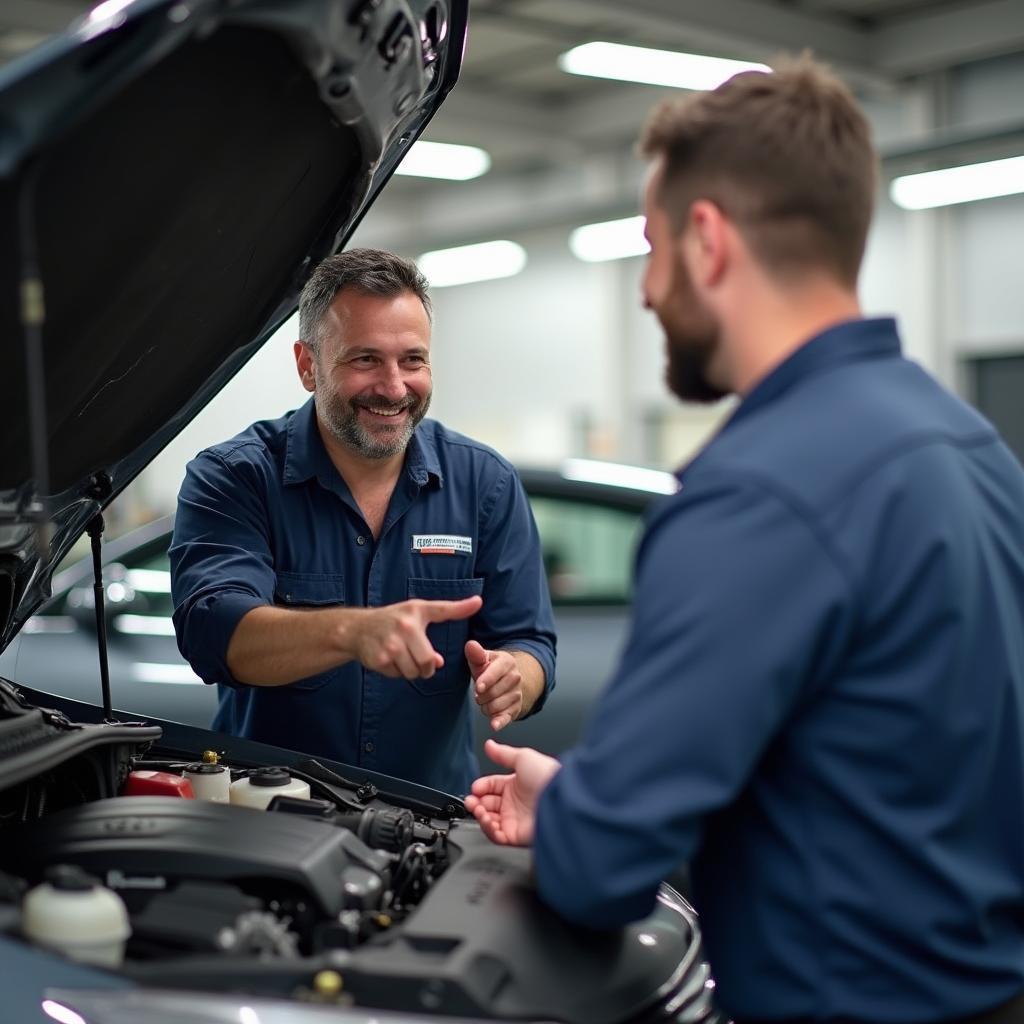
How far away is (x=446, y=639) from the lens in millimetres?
2316

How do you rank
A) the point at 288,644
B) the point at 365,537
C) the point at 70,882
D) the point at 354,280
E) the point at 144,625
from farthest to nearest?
the point at 144,625, the point at 365,537, the point at 354,280, the point at 288,644, the point at 70,882

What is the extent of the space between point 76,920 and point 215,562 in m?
0.98

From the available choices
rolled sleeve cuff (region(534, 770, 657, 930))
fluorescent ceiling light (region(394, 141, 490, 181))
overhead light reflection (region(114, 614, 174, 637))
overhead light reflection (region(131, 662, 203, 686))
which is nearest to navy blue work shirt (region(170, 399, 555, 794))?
rolled sleeve cuff (region(534, 770, 657, 930))

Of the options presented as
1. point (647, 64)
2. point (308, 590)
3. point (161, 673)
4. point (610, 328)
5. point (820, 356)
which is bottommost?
point (161, 673)

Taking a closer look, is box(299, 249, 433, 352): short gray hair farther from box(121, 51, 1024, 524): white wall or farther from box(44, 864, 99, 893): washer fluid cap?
box(121, 51, 1024, 524): white wall

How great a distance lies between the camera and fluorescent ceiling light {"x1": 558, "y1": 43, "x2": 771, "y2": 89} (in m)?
7.68

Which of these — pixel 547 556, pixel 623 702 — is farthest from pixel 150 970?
pixel 547 556

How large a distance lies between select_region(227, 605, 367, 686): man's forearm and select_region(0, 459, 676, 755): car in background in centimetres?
145

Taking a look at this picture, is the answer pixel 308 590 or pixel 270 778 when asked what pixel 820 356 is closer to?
pixel 270 778

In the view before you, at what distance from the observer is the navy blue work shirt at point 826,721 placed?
1082 mm

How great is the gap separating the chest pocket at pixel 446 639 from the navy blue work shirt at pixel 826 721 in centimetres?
113

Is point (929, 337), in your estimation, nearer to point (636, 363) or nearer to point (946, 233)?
point (946, 233)

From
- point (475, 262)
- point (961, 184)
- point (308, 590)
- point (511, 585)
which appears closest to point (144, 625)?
point (308, 590)

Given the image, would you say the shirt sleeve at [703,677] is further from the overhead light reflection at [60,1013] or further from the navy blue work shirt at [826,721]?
the overhead light reflection at [60,1013]
